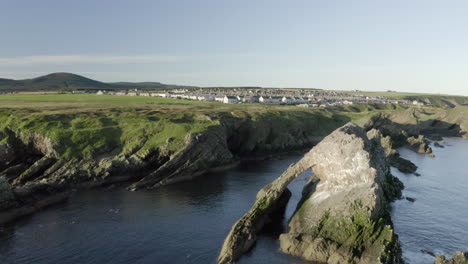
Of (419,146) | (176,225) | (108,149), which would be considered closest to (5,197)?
(108,149)

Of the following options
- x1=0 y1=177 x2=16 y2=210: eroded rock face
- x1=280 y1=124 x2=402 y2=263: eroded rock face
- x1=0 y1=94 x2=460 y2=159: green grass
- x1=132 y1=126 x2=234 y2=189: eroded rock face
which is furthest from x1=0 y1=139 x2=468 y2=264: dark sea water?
x1=0 y1=94 x2=460 y2=159: green grass

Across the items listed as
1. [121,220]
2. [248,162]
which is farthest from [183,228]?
[248,162]

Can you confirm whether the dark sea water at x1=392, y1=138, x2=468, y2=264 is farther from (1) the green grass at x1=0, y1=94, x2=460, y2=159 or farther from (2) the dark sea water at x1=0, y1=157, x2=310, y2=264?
(1) the green grass at x1=0, y1=94, x2=460, y2=159

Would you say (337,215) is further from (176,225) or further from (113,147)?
(113,147)

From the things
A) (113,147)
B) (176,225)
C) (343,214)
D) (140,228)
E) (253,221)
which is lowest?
(140,228)

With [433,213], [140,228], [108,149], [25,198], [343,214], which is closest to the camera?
[343,214]

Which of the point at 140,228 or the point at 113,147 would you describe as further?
the point at 113,147

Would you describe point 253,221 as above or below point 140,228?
above
